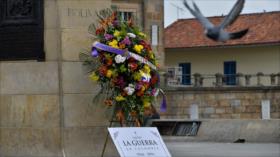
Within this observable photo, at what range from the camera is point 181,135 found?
21.1 m

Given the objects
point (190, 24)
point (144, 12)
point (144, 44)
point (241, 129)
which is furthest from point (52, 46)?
point (190, 24)

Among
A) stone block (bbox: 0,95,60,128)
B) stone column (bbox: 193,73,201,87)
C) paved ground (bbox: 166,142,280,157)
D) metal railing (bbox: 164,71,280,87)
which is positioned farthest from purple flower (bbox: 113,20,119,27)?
stone column (bbox: 193,73,201,87)

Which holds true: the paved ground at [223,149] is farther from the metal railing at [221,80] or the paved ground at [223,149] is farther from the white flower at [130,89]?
the metal railing at [221,80]

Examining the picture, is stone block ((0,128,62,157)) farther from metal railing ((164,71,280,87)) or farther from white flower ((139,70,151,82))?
metal railing ((164,71,280,87))

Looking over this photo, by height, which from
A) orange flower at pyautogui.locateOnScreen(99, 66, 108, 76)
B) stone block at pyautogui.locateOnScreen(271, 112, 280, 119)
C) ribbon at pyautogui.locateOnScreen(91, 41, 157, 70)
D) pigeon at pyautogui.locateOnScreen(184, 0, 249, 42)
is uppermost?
pigeon at pyautogui.locateOnScreen(184, 0, 249, 42)

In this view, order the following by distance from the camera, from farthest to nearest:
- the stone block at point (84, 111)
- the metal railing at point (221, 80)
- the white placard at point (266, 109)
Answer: the metal railing at point (221, 80), the white placard at point (266, 109), the stone block at point (84, 111)

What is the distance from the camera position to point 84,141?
13523 millimetres

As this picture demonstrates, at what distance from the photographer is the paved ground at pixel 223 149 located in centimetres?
1534

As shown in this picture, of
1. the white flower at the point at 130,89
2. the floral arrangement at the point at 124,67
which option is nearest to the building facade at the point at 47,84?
the floral arrangement at the point at 124,67

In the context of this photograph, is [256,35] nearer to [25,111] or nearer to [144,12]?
[144,12]

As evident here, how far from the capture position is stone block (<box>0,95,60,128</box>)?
13422mm

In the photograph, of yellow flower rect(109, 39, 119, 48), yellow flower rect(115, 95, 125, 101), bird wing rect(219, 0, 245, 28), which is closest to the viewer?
bird wing rect(219, 0, 245, 28)

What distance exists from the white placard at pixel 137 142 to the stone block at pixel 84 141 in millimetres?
2407

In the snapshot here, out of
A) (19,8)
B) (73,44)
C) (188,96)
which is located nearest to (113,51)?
(73,44)
